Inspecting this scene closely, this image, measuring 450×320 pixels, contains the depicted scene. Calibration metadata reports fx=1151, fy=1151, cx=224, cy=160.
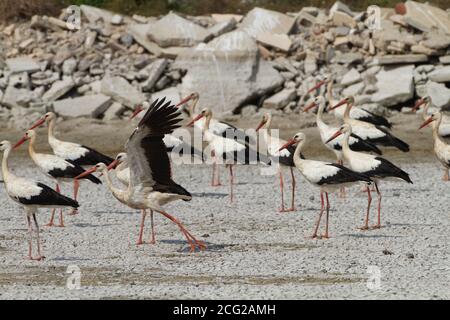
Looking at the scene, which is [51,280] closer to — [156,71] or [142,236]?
[142,236]

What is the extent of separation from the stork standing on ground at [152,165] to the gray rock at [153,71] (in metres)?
12.5

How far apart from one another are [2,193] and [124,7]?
13627 millimetres

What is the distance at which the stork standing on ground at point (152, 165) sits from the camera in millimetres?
13648

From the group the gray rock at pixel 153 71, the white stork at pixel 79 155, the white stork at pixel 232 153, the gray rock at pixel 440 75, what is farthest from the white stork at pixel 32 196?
the gray rock at pixel 440 75

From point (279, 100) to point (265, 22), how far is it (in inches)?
137

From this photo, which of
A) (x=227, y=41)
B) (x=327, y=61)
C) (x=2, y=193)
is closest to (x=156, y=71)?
(x=227, y=41)

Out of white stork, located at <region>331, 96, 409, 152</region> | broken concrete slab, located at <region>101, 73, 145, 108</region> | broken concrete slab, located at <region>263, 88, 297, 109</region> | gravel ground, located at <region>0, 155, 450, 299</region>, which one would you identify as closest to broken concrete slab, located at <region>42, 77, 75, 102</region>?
broken concrete slab, located at <region>101, 73, 145, 108</region>

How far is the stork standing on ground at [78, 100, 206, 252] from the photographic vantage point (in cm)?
1365

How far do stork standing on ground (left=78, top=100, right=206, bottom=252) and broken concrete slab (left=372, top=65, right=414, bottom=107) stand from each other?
40.1ft

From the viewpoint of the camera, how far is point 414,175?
21375 millimetres

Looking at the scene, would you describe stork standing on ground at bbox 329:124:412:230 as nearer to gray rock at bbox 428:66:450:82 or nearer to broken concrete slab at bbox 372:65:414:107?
broken concrete slab at bbox 372:65:414:107

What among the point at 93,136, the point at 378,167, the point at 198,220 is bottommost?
the point at 93,136

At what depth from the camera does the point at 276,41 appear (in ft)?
94.4

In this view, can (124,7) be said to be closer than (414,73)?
No
